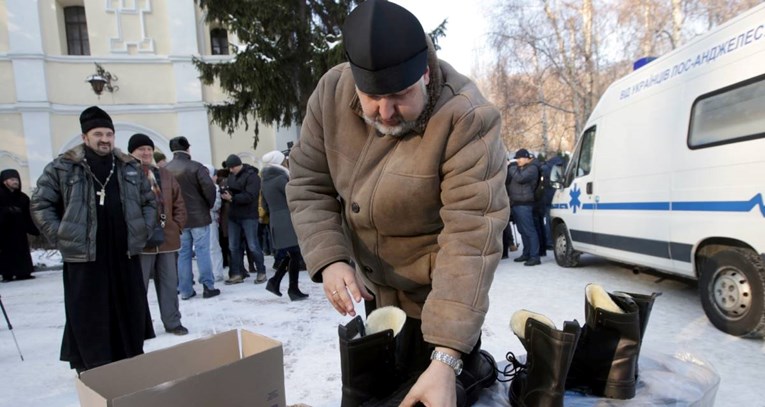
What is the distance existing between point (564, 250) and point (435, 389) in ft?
20.9

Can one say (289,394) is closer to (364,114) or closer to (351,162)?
(351,162)

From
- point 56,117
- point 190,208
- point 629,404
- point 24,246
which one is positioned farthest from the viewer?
point 56,117

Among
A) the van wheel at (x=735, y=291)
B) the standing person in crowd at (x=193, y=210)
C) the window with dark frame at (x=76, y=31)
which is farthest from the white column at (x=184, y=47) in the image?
the van wheel at (x=735, y=291)

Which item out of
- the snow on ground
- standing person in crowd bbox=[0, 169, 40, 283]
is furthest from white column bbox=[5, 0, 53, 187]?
the snow on ground

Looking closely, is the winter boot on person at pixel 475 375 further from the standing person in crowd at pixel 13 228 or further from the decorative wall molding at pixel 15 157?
the decorative wall molding at pixel 15 157

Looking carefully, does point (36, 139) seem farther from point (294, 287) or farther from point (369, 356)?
point (369, 356)

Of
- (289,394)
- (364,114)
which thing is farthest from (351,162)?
(289,394)

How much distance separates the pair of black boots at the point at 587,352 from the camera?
1.54 m

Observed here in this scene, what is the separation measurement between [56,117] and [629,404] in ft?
54.1

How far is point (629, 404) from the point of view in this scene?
1730mm

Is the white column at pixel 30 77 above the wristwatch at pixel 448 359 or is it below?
above

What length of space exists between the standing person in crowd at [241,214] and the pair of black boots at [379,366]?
17.2 feet

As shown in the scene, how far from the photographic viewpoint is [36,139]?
1333 cm

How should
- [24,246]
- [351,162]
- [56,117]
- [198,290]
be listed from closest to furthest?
[351,162]
[198,290]
[24,246]
[56,117]
